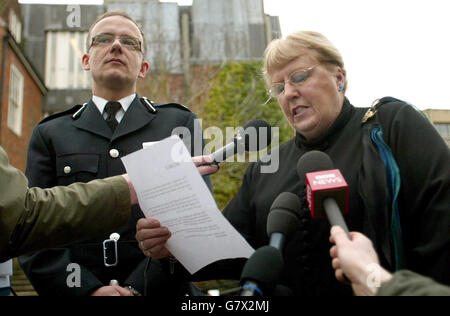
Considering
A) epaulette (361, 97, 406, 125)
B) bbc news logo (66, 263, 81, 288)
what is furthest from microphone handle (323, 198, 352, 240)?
bbc news logo (66, 263, 81, 288)

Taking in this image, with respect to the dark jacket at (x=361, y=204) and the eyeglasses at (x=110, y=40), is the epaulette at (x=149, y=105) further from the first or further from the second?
the dark jacket at (x=361, y=204)

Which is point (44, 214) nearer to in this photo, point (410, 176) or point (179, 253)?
point (179, 253)

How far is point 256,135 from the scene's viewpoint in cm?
220

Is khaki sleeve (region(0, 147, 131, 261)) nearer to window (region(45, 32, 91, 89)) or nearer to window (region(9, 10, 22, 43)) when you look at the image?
window (region(45, 32, 91, 89))

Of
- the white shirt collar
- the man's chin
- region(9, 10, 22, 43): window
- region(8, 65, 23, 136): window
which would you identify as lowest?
the white shirt collar

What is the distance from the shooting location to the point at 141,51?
3045 mm

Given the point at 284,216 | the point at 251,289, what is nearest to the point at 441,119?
the point at 284,216

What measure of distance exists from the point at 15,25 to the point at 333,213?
22.8 meters

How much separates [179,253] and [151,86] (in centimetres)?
1328

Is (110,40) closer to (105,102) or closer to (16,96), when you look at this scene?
(105,102)

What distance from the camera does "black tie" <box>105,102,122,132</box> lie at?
9.18ft

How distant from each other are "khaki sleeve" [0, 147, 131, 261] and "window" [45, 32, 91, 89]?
63.0 ft

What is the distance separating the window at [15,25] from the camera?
65.7ft
